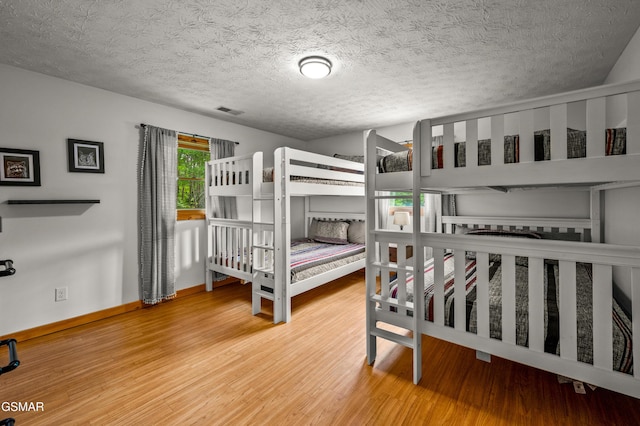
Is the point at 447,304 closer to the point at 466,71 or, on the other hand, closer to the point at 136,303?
the point at 466,71

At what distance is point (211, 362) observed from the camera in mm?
2156

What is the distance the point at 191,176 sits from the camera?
152 inches

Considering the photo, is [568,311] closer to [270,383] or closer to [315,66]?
[270,383]

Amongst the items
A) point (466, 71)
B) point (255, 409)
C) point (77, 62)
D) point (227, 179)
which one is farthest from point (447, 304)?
point (77, 62)

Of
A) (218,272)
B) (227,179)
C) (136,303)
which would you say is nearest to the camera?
(136,303)

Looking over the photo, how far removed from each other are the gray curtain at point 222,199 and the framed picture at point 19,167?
5.68 ft

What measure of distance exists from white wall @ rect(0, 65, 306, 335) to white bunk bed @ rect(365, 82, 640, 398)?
2.74m

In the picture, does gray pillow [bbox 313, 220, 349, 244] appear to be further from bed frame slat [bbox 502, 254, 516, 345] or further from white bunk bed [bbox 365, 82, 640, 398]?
bed frame slat [bbox 502, 254, 516, 345]

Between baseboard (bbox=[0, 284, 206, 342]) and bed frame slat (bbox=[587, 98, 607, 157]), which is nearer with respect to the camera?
bed frame slat (bbox=[587, 98, 607, 157])

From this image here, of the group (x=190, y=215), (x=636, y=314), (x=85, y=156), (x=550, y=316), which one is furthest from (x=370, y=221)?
(x=85, y=156)

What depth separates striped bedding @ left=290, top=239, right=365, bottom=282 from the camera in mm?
3140

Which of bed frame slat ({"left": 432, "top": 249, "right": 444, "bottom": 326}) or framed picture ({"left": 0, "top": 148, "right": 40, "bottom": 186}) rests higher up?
framed picture ({"left": 0, "top": 148, "right": 40, "bottom": 186})

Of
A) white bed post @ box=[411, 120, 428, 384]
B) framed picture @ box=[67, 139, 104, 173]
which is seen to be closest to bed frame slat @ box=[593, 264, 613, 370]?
white bed post @ box=[411, 120, 428, 384]

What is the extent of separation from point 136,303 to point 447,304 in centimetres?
325
